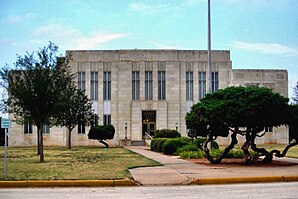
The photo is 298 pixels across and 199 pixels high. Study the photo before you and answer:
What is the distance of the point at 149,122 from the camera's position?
67000mm

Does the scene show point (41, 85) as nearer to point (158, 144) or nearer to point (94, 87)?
point (158, 144)

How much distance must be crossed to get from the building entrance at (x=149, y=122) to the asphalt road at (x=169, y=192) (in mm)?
51497

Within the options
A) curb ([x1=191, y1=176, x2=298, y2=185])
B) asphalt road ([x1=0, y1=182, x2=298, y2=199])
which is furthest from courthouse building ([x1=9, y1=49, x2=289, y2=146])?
asphalt road ([x1=0, y1=182, x2=298, y2=199])

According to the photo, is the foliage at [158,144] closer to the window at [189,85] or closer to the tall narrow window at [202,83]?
the window at [189,85]

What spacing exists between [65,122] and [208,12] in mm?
22897

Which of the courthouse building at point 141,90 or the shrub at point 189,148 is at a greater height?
the courthouse building at point 141,90

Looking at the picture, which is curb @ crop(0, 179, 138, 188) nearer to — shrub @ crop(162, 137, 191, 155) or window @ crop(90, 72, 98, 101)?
shrub @ crop(162, 137, 191, 155)

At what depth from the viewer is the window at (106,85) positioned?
218ft

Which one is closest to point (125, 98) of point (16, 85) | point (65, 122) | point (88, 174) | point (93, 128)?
point (93, 128)

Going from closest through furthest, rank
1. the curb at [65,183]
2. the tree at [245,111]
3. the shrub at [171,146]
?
the curb at [65,183] → the tree at [245,111] → the shrub at [171,146]

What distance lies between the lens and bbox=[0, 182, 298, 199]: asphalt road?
498 inches

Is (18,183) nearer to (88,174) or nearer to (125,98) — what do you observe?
(88,174)

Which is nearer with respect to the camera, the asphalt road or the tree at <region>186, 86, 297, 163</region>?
the asphalt road

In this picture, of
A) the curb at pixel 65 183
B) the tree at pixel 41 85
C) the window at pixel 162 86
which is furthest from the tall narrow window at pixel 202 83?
the curb at pixel 65 183
